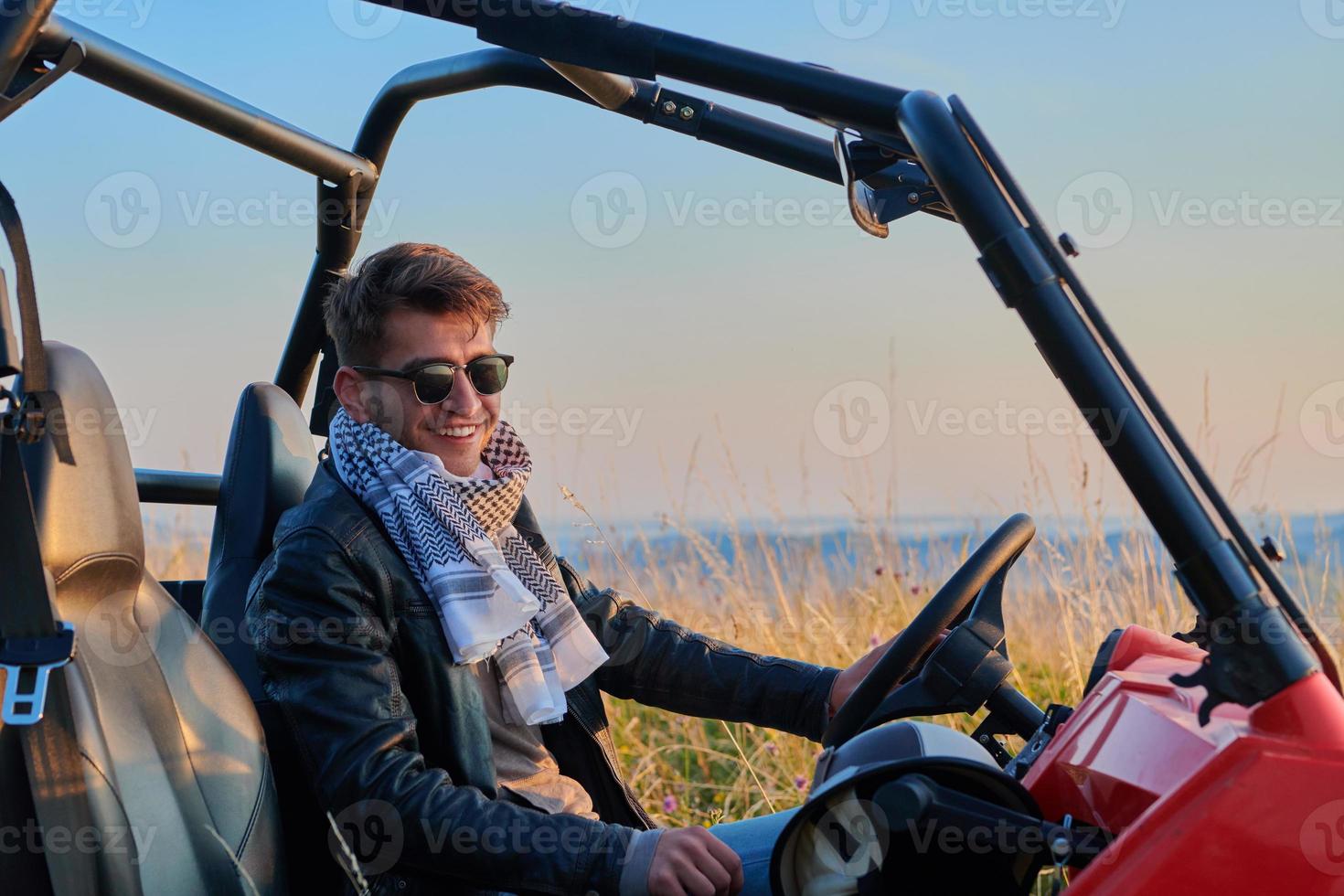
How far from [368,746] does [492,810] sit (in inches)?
8.1

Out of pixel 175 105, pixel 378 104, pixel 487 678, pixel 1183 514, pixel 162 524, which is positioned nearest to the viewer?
pixel 1183 514

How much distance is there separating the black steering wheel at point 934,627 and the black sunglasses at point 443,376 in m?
0.83

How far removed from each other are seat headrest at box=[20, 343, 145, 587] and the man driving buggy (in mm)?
282

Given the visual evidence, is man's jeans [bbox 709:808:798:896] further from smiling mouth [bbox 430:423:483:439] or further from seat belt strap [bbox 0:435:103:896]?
seat belt strap [bbox 0:435:103:896]

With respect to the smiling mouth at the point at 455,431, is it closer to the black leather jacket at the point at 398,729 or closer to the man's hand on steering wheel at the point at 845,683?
the black leather jacket at the point at 398,729

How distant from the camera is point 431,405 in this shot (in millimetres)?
2301

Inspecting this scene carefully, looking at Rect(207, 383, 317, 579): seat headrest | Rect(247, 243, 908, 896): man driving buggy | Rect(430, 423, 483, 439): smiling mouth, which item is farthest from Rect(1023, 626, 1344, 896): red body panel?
Rect(207, 383, 317, 579): seat headrest

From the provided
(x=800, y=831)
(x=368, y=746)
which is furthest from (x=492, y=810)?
(x=800, y=831)

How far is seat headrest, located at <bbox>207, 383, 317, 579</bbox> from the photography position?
2.34 metres

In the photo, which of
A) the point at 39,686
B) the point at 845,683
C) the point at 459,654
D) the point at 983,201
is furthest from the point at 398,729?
the point at 983,201

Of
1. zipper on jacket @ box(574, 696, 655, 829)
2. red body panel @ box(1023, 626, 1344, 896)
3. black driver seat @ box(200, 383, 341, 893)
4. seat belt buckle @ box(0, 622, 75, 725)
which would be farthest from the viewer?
zipper on jacket @ box(574, 696, 655, 829)

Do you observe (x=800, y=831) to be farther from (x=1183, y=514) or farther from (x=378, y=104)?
(x=378, y=104)

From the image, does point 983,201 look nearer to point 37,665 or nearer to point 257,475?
point 37,665

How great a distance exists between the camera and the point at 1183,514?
1313mm
